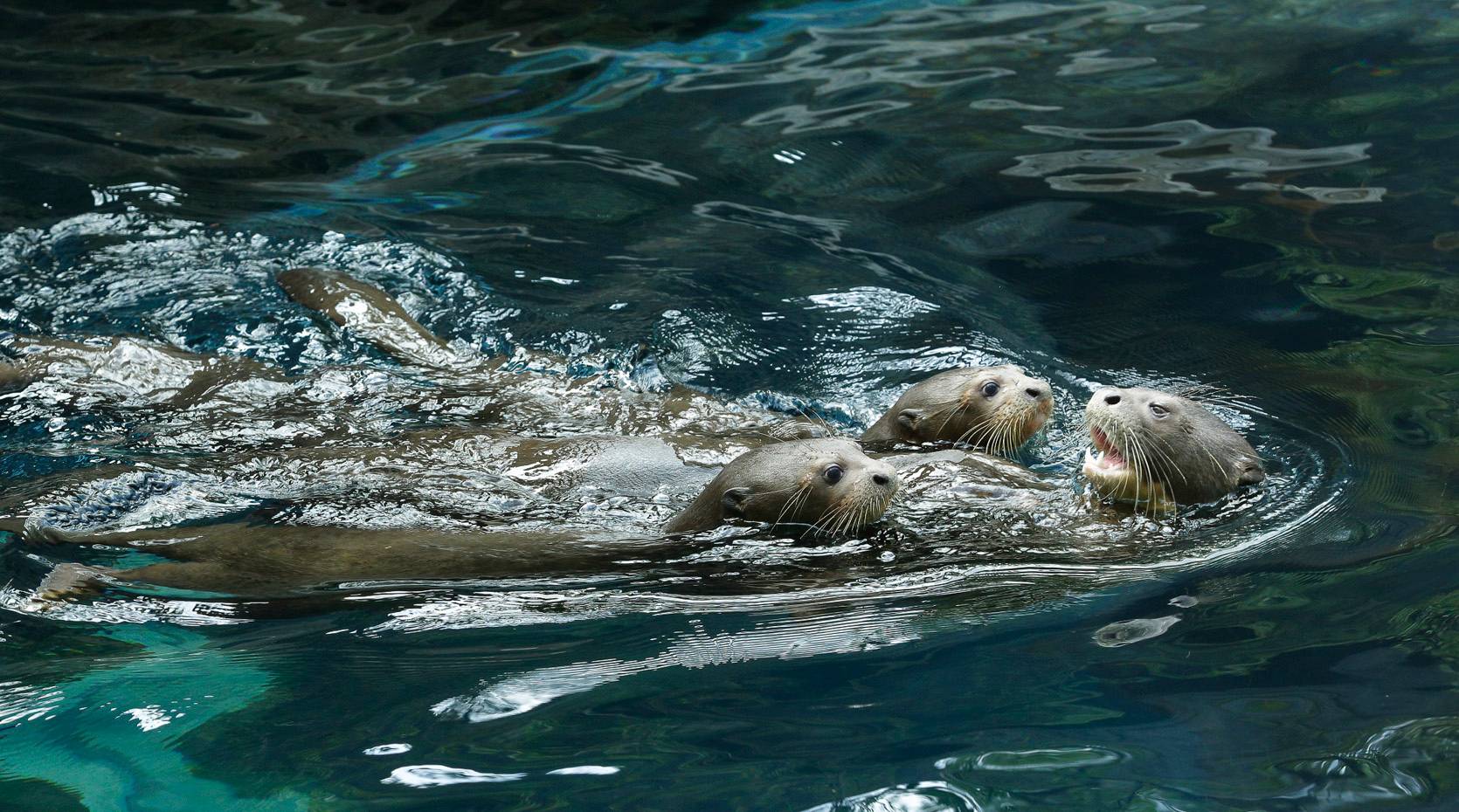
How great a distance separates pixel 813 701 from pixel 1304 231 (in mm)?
4115

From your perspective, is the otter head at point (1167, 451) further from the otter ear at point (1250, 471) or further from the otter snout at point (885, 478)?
the otter snout at point (885, 478)

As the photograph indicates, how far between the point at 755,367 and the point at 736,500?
4.78 feet

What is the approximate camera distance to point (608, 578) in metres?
3.91

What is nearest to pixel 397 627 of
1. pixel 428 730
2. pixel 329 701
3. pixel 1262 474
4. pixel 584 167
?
pixel 329 701

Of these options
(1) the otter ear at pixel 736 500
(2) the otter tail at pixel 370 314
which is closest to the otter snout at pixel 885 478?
(1) the otter ear at pixel 736 500

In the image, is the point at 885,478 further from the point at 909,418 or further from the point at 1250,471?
the point at 1250,471

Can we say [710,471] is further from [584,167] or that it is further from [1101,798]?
[584,167]

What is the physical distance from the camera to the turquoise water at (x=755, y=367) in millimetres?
3041

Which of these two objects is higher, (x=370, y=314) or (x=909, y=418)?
(x=370, y=314)

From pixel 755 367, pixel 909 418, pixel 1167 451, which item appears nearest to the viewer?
pixel 1167 451

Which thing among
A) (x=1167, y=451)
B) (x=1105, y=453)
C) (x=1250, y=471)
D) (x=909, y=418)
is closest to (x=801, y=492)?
(x=909, y=418)

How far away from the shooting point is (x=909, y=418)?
480 cm

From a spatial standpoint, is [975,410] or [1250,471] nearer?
[1250,471]

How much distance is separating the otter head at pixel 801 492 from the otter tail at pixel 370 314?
1673mm
